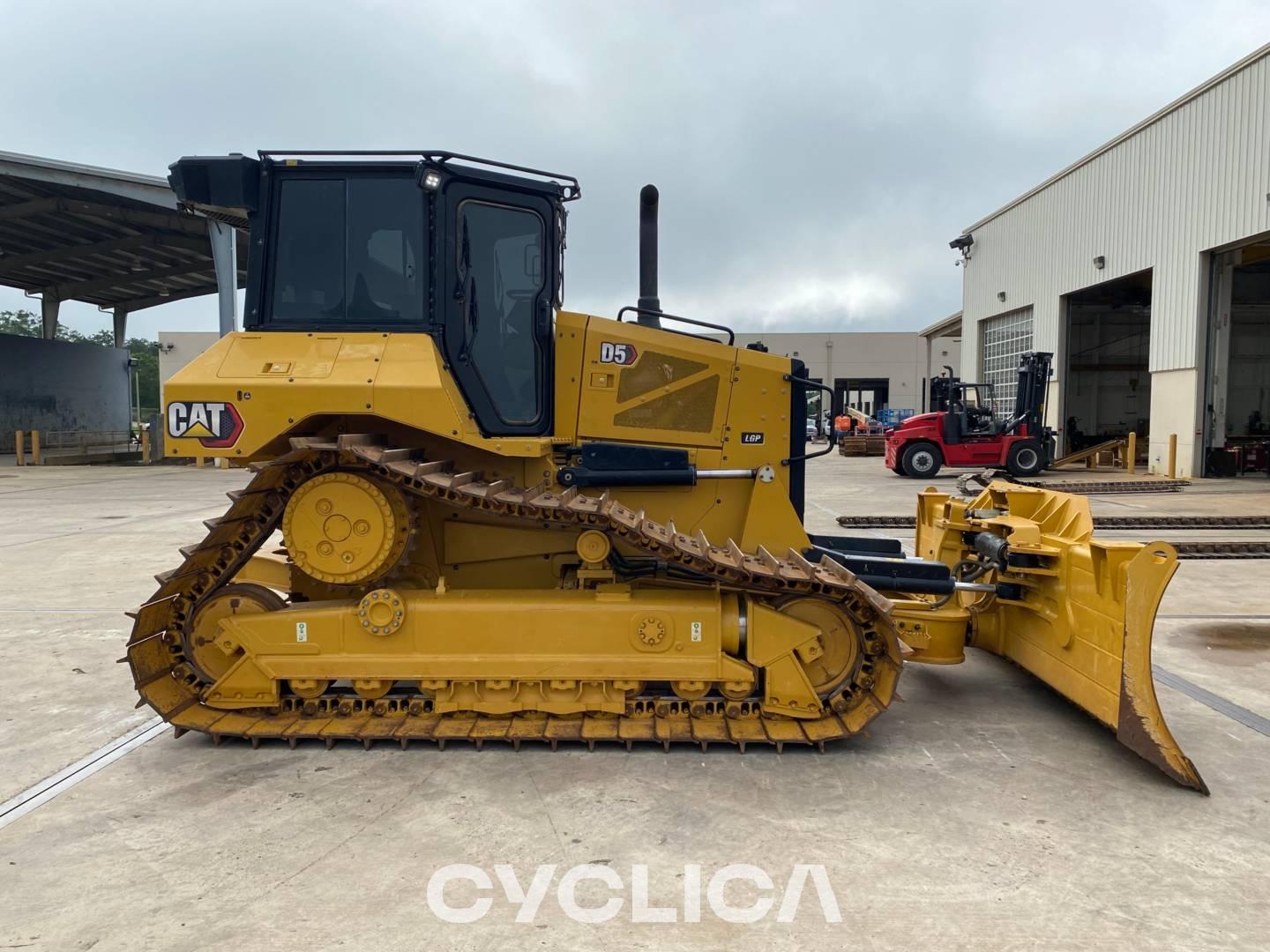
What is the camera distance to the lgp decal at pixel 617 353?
4.86 metres

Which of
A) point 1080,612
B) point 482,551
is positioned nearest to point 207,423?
point 482,551

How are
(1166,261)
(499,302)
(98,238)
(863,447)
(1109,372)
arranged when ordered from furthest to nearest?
(1109,372)
(863,447)
(98,238)
(1166,261)
(499,302)

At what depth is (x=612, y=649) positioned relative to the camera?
171 inches

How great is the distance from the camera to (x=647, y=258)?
516 centimetres

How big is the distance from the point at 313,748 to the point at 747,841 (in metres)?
2.32

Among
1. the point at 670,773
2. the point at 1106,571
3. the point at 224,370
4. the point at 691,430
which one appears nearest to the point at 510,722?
the point at 670,773

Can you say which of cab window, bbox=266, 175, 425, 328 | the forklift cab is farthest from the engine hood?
cab window, bbox=266, 175, 425, 328

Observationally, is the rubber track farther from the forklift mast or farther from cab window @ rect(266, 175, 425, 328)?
the forklift mast

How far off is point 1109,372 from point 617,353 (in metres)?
37.5

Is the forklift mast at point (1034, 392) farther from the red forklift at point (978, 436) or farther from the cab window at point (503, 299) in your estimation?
the cab window at point (503, 299)

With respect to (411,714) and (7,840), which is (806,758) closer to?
(411,714)

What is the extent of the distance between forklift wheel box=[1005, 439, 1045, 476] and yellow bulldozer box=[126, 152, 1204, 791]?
17.1 metres

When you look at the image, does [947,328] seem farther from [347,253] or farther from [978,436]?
[347,253]

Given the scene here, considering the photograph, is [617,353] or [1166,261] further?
[1166,261]
